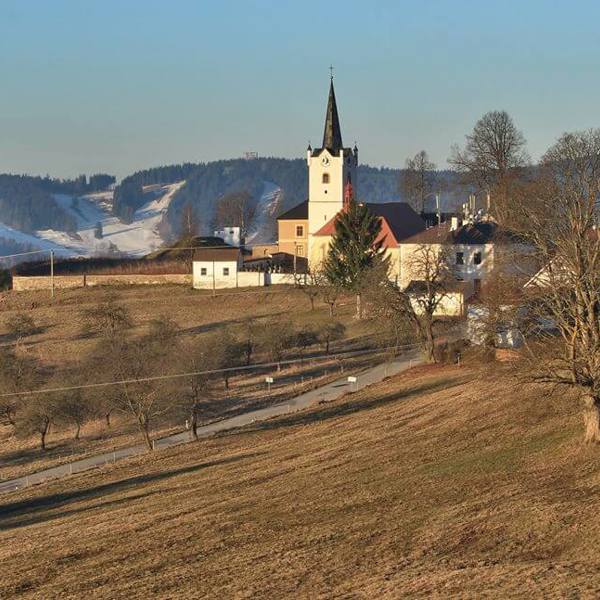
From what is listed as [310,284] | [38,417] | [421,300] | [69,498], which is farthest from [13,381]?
[310,284]

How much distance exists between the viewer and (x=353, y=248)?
63688mm

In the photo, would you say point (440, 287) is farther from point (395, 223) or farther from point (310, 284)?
point (395, 223)

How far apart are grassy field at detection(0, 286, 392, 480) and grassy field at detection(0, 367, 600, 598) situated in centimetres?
679

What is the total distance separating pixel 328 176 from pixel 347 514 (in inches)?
2315

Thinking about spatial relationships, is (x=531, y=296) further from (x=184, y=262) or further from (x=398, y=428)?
(x=184, y=262)

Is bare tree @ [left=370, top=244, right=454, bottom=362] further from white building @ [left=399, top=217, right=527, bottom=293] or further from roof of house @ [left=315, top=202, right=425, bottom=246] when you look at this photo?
roof of house @ [left=315, top=202, right=425, bottom=246]

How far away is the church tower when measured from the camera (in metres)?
79.9

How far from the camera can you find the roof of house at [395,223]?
70.3 m

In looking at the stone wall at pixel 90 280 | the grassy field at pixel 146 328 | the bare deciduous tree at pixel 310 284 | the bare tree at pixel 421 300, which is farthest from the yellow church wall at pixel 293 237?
the bare tree at pixel 421 300

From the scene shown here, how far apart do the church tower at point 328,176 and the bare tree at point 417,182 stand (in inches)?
474

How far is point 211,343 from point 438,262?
969 cm

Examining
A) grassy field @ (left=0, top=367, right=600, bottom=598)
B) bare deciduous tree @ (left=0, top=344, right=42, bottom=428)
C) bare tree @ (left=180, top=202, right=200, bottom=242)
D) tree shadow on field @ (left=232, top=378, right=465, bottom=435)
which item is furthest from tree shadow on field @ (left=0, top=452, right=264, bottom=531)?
bare tree @ (left=180, top=202, right=200, bottom=242)

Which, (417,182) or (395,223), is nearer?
(395,223)

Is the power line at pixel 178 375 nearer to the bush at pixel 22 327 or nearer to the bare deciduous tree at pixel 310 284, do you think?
the bare deciduous tree at pixel 310 284
